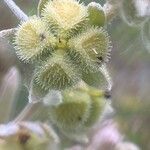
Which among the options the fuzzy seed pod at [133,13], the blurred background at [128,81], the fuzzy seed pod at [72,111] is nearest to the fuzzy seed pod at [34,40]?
the fuzzy seed pod at [133,13]

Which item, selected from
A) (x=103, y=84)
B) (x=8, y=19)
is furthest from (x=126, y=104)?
(x=103, y=84)

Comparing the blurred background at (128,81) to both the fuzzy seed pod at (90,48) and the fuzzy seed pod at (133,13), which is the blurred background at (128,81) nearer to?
the fuzzy seed pod at (133,13)

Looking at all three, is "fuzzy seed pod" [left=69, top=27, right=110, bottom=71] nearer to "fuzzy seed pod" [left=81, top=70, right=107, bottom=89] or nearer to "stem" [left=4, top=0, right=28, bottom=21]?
"fuzzy seed pod" [left=81, top=70, right=107, bottom=89]

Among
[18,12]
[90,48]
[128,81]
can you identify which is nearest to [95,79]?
[90,48]

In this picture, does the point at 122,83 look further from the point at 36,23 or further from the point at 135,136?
the point at 36,23

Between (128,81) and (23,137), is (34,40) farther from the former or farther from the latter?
(128,81)

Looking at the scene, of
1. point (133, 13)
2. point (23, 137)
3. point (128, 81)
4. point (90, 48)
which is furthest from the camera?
point (128, 81)
